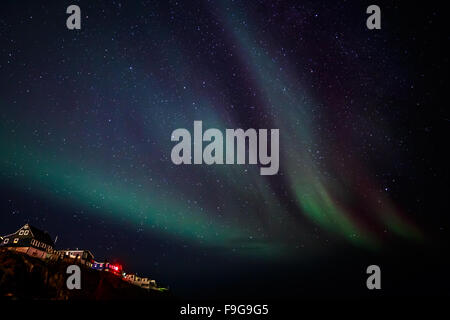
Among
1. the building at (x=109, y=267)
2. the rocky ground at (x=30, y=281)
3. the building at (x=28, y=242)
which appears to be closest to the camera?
the rocky ground at (x=30, y=281)

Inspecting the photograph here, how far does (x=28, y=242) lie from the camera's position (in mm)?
66062

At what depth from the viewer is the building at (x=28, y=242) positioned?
6506 cm

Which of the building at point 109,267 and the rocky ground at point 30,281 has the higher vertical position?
the rocky ground at point 30,281

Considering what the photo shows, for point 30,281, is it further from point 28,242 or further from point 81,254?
point 81,254

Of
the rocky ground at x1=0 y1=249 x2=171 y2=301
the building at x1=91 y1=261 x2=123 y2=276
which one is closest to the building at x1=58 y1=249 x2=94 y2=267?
the building at x1=91 y1=261 x2=123 y2=276

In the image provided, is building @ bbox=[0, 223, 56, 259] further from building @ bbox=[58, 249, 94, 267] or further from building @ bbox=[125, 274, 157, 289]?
building @ bbox=[125, 274, 157, 289]

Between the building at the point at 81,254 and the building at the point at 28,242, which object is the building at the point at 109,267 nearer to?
the building at the point at 81,254

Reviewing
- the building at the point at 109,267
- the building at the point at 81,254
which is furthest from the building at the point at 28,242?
the building at the point at 109,267
